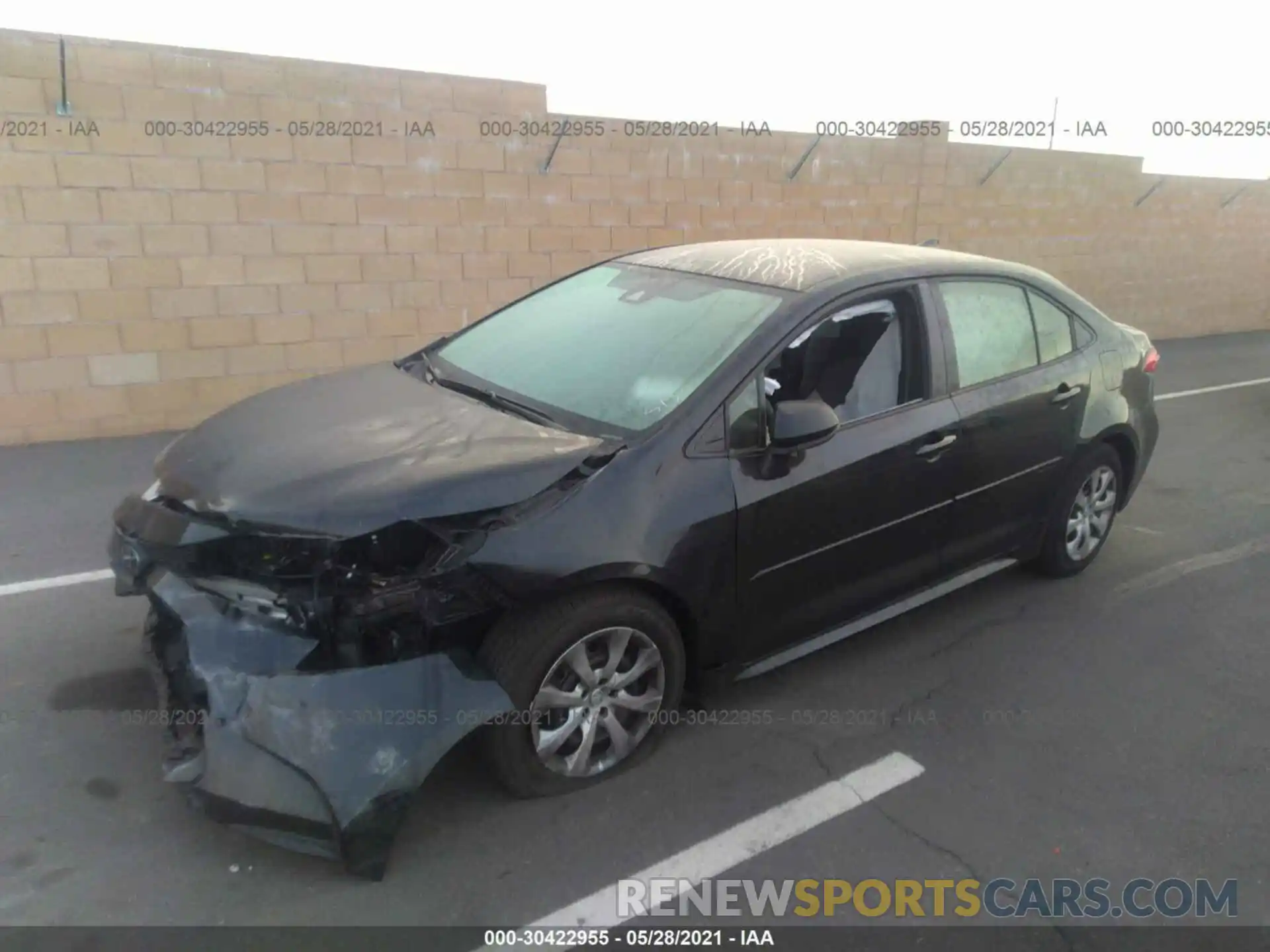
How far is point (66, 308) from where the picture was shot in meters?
6.47

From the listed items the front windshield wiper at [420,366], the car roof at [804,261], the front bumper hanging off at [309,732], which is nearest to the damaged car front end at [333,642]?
the front bumper hanging off at [309,732]

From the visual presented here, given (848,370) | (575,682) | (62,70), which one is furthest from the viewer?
(62,70)

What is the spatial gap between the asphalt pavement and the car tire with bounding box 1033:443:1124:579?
0.13m

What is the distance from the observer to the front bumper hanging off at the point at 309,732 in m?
2.45

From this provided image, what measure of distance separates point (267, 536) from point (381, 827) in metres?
0.86

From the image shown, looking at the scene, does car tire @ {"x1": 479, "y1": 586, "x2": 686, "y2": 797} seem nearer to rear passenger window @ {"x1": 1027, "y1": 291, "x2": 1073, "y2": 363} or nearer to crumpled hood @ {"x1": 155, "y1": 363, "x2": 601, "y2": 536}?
crumpled hood @ {"x1": 155, "y1": 363, "x2": 601, "y2": 536}

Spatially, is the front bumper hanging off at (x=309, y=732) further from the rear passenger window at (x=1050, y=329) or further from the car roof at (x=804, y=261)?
the rear passenger window at (x=1050, y=329)

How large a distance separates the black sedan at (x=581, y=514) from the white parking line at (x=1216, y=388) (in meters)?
6.20

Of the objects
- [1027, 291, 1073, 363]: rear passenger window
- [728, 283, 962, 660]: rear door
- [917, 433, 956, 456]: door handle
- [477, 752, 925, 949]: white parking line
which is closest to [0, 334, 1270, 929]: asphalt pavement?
[477, 752, 925, 949]: white parking line

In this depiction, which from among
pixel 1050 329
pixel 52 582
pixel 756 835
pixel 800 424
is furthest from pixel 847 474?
pixel 52 582

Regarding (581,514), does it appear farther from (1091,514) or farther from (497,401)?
(1091,514)

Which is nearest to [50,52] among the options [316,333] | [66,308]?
[66,308]

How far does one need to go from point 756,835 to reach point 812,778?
37 centimetres

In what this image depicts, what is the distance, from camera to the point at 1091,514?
15.2 ft
